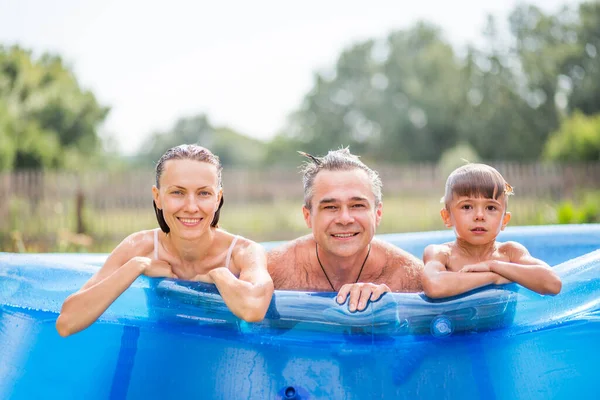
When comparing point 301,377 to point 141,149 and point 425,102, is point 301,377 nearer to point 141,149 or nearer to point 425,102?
point 425,102

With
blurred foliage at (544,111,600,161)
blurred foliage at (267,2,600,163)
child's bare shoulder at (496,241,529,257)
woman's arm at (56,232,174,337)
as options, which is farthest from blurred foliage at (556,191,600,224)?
blurred foliage at (267,2,600,163)

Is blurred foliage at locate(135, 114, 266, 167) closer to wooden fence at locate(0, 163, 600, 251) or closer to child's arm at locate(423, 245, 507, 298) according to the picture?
wooden fence at locate(0, 163, 600, 251)

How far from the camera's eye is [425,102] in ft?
142

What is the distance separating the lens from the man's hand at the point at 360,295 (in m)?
2.04

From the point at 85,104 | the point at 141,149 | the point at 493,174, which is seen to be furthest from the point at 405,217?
the point at 141,149

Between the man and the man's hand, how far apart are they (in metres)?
0.17

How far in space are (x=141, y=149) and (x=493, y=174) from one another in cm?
5289

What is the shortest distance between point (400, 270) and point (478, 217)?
0.53 m

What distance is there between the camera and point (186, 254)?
2.71 metres

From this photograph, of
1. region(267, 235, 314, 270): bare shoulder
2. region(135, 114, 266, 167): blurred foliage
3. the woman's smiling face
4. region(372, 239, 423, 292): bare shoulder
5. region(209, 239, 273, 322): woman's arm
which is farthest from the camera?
region(135, 114, 266, 167): blurred foliage

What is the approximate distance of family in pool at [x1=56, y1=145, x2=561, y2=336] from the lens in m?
2.23

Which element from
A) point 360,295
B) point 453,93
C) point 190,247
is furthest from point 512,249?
point 453,93

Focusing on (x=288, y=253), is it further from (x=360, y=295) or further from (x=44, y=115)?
(x=44, y=115)

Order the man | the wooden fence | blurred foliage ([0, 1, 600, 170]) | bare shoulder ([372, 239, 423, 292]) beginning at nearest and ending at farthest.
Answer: the man < bare shoulder ([372, 239, 423, 292]) < the wooden fence < blurred foliage ([0, 1, 600, 170])
